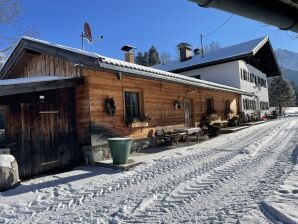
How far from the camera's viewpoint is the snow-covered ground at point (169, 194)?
159 inches

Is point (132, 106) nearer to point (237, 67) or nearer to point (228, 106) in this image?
point (228, 106)

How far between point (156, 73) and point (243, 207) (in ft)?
24.2

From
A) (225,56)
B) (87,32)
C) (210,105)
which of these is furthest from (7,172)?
(225,56)

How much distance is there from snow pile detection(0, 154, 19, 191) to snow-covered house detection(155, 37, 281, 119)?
67.0 feet

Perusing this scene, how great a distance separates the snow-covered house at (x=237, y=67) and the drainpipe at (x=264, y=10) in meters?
22.2

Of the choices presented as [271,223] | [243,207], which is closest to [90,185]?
[243,207]

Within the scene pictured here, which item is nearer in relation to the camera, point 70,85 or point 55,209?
point 55,209

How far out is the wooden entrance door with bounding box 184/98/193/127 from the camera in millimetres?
14914

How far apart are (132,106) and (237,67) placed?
15752 millimetres

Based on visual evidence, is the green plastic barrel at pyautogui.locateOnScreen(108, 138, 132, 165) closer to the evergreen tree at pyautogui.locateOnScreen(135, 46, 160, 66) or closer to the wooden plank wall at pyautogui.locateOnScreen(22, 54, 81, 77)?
the wooden plank wall at pyautogui.locateOnScreen(22, 54, 81, 77)

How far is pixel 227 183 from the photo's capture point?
217 inches

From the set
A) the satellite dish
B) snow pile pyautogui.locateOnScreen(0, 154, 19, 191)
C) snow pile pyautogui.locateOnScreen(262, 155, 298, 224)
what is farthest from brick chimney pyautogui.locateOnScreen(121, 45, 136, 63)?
snow pile pyautogui.locateOnScreen(262, 155, 298, 224)

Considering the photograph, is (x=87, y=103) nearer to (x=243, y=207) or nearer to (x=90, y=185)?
(x=90, y=185)

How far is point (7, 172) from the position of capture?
19.5ft
